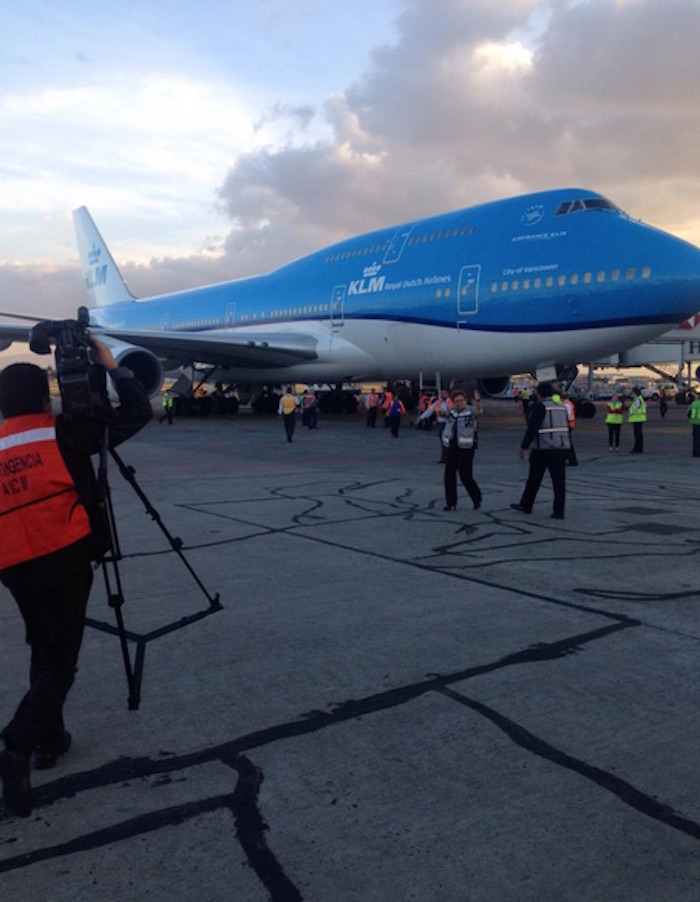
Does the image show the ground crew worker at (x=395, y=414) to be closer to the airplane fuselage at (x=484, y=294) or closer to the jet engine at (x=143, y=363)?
the airplane fuselage at (x=484, y=294)

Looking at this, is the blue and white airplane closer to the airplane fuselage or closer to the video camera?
the airplane fuselage

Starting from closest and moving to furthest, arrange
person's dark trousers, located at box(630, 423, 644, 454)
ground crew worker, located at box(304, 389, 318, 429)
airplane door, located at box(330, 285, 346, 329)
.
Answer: person's dark trousers, located at box(630, 423, 644, 454)
ground crew worker, located at box(304, 389, 318, 429)
airplane door, located at box(330, 285, 346, 329)

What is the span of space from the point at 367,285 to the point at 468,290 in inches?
176

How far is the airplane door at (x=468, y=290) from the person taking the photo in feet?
62.2

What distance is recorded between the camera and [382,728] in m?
3.39

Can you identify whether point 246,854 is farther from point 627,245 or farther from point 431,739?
point 627,245

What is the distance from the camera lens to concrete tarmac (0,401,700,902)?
95.3 inches

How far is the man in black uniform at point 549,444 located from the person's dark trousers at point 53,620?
249 inches

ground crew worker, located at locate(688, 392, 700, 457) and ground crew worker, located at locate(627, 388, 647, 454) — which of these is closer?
ground crew worker, located at locate(688, 392, 700, 457)

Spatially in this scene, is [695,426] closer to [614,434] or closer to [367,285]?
[614,434]

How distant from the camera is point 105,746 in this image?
3277 mm

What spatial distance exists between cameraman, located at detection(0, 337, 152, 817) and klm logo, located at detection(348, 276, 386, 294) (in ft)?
64.1

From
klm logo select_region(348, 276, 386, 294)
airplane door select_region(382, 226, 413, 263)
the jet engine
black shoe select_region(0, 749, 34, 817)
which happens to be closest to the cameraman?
black shoe select_region(0, 749, 34, 817)

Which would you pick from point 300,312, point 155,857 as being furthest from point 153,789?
point 300,312
